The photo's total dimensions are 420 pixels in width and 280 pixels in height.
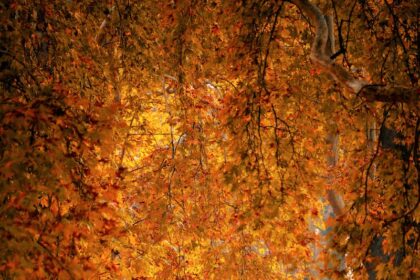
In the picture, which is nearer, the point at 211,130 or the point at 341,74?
the point at 341,74

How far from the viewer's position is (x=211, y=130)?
6.27 meters

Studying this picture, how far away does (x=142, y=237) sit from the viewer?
23.2ft

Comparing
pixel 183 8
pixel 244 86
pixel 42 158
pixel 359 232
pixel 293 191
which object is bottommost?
pixel 359 232

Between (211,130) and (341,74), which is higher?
(211,130)

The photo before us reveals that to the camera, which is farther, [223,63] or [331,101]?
[331,101]

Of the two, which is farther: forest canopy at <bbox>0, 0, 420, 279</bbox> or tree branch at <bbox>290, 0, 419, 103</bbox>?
tree branch at <bbox>290, 0, 419, 103</bbox>

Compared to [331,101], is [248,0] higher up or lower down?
higher up

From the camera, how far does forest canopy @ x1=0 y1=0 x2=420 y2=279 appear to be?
100 inches

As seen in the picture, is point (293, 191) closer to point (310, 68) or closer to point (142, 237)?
point (310, 68)

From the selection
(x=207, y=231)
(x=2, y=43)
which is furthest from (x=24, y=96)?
(x=207, y=231)

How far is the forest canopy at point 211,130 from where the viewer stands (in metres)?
2.55

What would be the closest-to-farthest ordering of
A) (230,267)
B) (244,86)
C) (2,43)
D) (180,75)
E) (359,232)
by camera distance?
(2,43) → (359,232) → (244,86) → (180,75) → (230,267)

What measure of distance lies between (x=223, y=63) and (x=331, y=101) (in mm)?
1398

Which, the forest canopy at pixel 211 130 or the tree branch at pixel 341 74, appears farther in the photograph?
the tree branch at pixel 341 74
